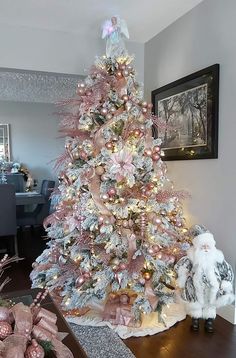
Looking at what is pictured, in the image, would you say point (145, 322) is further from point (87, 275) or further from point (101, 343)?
point (87, 275)

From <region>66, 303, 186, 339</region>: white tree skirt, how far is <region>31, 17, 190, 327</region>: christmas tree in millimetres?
61

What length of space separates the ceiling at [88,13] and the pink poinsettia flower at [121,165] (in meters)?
1.32

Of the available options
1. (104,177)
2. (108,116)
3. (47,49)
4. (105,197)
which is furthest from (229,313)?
(47,49)

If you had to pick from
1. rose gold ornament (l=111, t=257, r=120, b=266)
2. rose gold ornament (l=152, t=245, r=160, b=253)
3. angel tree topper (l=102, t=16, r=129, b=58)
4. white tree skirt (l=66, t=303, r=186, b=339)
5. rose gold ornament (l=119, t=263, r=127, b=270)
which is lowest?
white tree skirt (l=66, t=303, r=186, b=339)

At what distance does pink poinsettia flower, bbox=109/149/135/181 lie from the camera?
2.18 metres

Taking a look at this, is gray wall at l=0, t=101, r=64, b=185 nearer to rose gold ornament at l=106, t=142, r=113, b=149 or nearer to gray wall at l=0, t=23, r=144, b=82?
gray wall at l=0, t=23, r=144, b=82

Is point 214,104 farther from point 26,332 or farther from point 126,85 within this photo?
point 26,332

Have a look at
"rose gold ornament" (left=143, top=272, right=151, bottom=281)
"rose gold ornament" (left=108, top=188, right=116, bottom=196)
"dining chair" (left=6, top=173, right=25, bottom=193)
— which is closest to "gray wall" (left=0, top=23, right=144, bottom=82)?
"rose gold ornament" (left=108, top=188, right=116, bottom=196)

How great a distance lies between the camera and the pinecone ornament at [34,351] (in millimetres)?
742

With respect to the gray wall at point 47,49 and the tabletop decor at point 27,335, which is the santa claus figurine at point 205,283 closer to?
the tabletop decor at point 27,335

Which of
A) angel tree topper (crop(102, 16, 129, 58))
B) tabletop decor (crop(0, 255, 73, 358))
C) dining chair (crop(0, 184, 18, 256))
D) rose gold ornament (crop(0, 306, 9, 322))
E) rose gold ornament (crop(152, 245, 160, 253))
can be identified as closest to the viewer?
tabletop decor (crop(0, 255, 73, 358))

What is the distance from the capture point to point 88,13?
2732 millimetres

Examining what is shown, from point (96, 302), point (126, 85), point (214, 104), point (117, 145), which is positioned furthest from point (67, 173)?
point (214, 104)

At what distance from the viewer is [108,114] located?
228cm
